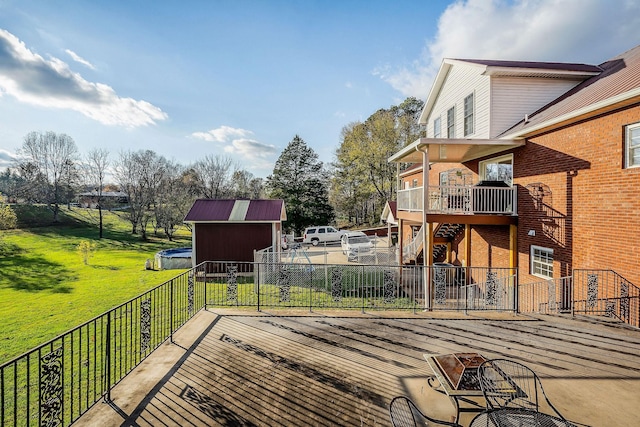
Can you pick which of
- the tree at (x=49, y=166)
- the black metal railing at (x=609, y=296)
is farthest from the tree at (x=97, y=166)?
the black metal railing at (x=609, y=296)

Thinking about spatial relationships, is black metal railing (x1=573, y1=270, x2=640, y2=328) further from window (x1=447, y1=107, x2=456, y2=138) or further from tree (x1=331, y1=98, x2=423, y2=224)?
tree (x1=331, y1=98, x2=423, y2=224)

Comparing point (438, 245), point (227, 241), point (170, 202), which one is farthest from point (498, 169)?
point (170, 202)

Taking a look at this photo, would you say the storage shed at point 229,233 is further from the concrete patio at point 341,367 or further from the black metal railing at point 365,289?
the concrete patio at point 341,367

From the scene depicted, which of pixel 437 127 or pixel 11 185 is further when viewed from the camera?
pixel 11 185

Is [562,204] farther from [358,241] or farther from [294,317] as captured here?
[358,241]

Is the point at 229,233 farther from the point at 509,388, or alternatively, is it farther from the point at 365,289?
the point at 509,388

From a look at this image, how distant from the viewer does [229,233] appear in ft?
53.8

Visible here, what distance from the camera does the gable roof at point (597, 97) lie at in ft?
22.8

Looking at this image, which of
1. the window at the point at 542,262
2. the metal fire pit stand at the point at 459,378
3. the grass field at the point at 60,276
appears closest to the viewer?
the metal fire pit stand at the point at 459,378

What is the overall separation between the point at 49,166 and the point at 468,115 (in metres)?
48.8

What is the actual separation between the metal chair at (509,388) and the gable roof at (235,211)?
521 inches

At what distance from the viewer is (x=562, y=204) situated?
845 centimetres

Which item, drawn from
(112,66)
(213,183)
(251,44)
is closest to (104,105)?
(112,66)

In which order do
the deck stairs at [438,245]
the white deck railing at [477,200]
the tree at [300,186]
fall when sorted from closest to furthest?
the white deck railing at [477,200] → the deck stairs at [438,245] → the tree at [300,186]
